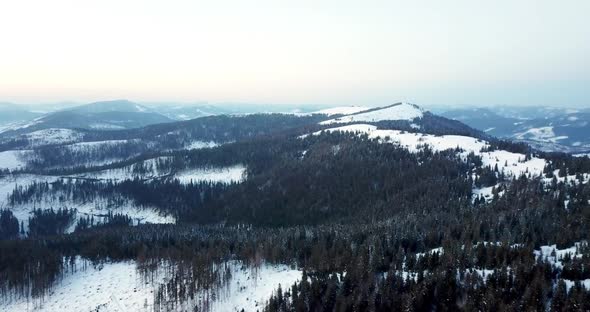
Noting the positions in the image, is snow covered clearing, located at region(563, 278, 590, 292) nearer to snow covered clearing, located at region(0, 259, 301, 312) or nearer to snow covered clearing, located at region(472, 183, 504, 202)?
snow covered clearing, located at region(0, 259, 301, 312)

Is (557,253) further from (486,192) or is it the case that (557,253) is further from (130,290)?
(130,290)

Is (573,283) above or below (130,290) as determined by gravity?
above

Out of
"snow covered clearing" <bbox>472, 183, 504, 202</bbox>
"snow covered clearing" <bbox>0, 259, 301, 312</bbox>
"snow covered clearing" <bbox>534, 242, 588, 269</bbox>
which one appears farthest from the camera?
"snow covered clearing" <bbox>472, 183, 504, 202</bbox>

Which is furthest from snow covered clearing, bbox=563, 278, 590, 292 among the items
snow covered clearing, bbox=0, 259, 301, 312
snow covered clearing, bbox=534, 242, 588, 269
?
snow covered clearing, bbox=0, 259, 301, 312

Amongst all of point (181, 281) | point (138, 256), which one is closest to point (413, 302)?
point (181, 281)

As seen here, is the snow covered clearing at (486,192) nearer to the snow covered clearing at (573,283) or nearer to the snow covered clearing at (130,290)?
the snow covered clearing at (573,283)

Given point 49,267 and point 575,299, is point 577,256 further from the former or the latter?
point 49,267

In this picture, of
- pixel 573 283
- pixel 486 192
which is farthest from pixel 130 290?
pixel 486 192

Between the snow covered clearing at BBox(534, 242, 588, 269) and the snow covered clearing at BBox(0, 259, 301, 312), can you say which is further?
the snow covered clearing at BBox(0, 259, 301, 312)
